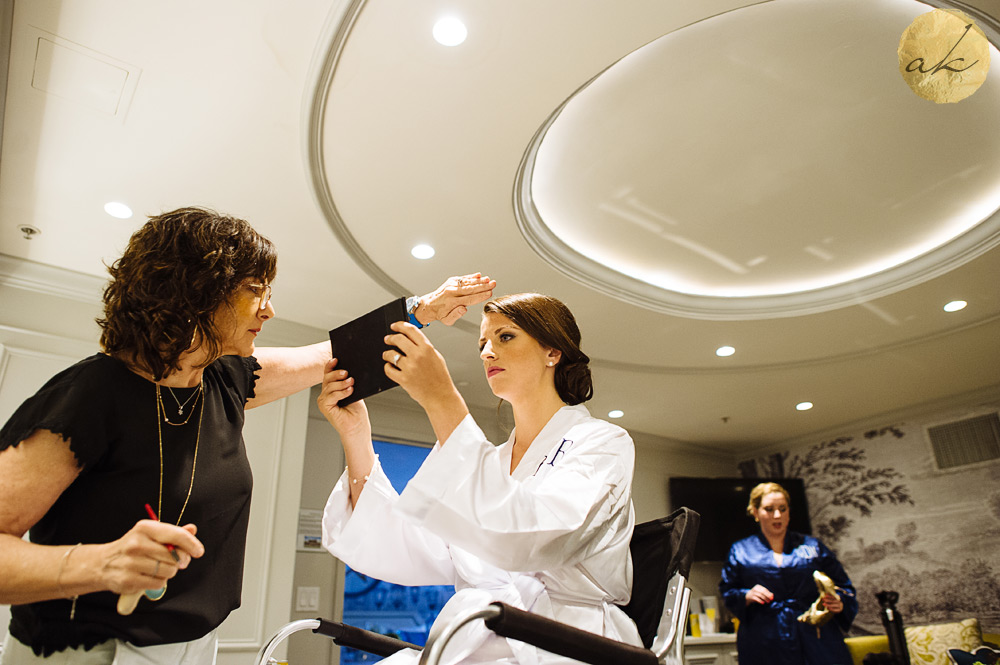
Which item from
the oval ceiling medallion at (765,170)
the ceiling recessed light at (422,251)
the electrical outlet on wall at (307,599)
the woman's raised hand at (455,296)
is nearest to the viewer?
the woman's raised hand at (455,296)

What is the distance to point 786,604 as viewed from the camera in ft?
12.6

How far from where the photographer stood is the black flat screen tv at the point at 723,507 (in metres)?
6.53

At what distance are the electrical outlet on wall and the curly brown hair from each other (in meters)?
3.73

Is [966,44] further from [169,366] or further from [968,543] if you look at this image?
[968,543]

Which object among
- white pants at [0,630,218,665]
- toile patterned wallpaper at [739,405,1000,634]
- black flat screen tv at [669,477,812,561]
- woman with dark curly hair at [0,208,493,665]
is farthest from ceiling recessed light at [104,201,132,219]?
toile patterned wallpaper at [739,405,1000,634]

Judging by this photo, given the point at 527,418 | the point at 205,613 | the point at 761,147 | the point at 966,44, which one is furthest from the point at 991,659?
the point at 205,613

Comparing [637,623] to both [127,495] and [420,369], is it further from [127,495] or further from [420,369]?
[127,495]

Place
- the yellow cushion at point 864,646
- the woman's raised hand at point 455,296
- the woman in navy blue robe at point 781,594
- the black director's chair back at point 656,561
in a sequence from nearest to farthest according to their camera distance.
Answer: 1. the black director's chair back at point 656,561
2. the woman's raised hand at point 455,296
3. the woman in navy blue robe at point 781,594
4. the yellow cushion at point 864,646

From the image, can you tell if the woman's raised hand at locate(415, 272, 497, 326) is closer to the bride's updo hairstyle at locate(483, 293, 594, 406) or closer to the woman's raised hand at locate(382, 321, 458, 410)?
the bride's updo hairstyle at locate(483, 293, 594, 406)

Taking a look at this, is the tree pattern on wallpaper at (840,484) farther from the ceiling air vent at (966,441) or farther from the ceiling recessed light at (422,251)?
the ceiling recessed light at (422,251)

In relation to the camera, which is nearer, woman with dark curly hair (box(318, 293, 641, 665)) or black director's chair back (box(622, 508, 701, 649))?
woman with dark curly hair (box(318, 293, 641, 665))

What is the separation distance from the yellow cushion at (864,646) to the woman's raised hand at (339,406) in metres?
4.77

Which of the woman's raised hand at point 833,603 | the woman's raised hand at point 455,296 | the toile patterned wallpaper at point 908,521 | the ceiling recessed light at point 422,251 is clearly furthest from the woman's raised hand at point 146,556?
the toile patterned wallpaper at point 908,521

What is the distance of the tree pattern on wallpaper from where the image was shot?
614 cm
